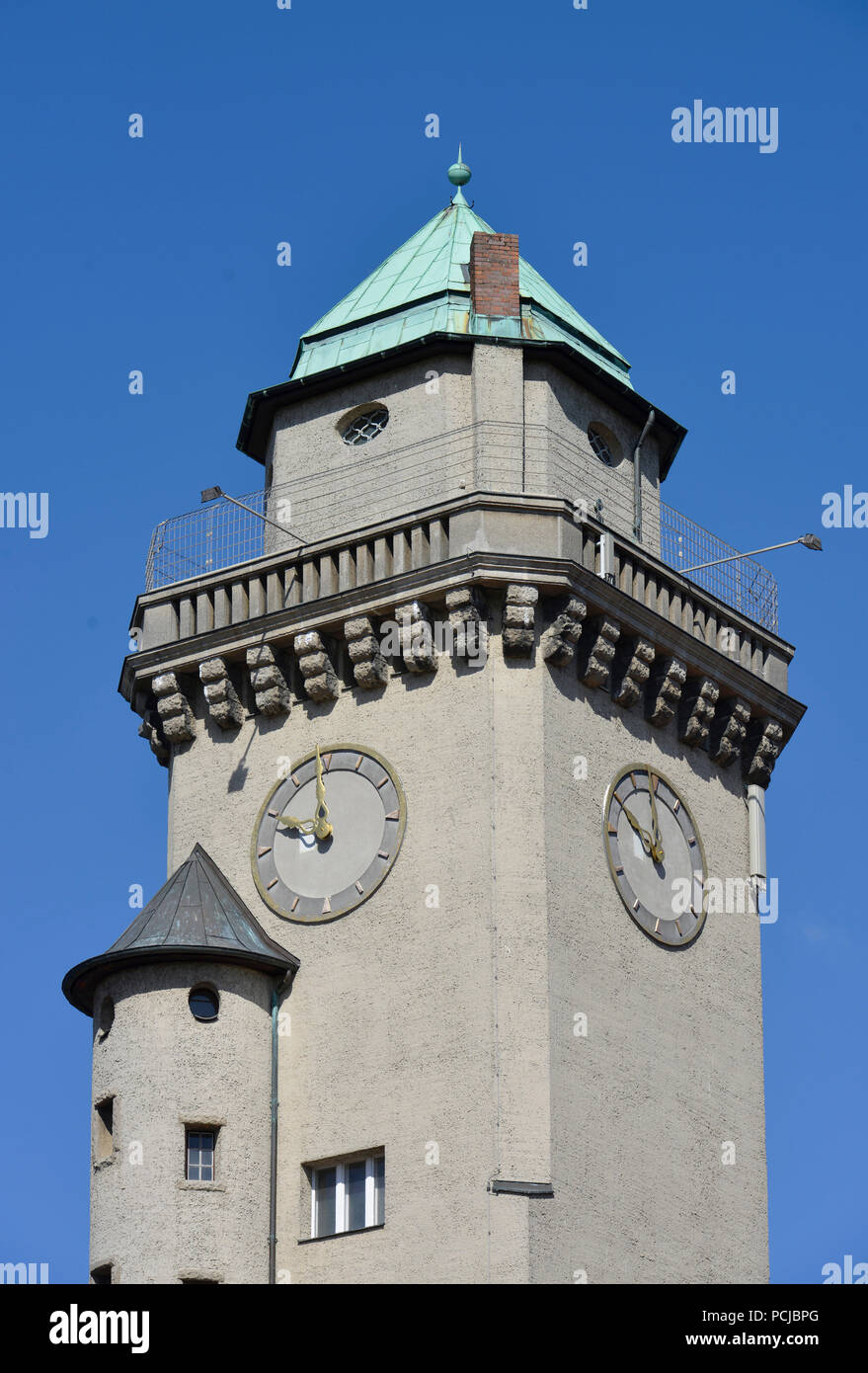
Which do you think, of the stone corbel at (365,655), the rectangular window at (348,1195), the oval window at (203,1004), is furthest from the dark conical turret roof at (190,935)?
the stone corbel at (365,655)

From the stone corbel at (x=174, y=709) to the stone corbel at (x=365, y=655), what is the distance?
3030mm

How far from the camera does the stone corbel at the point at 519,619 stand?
43.8 metres

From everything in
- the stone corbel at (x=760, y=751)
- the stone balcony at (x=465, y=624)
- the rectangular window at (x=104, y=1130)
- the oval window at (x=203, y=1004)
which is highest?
the stone balcony at (x=465, y=624)

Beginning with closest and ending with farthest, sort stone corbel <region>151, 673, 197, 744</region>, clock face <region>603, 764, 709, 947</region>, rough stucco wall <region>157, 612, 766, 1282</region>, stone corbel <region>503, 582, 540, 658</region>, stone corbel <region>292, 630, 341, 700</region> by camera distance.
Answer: rough stucco wall <region>157, 612, 766, 1282</region> < stone corbel <region>503, 582, 540, 658</region> < clock face <region>603, 764, 709, 947</region> < stone corbel <region>292, 630, 341, 700</region> < stone corbel <region>151, 673, 197, 744</region>

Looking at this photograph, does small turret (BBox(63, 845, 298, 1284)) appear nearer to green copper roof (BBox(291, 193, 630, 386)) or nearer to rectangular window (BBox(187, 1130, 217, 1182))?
rectangular window (BBox(187, 1130, 217, 1182))

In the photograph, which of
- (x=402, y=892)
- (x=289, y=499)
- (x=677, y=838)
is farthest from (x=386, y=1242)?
(x=289, y=499)

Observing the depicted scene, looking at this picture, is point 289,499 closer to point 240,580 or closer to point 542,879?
point 240,580

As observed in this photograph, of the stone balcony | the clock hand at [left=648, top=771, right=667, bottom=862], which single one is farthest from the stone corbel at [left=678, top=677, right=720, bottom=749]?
the clock hand at [left=648, top=771, right=667, bottom=862]

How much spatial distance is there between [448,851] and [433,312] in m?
8.88

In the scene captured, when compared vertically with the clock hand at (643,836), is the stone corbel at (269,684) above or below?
above

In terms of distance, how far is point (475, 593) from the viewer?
144 feet

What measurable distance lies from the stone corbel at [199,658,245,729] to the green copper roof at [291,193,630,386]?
4895 millimetres

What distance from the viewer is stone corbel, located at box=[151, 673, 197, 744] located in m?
46.7

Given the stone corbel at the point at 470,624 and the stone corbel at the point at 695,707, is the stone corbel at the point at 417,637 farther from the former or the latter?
the stone corbel at the point at 695,707
